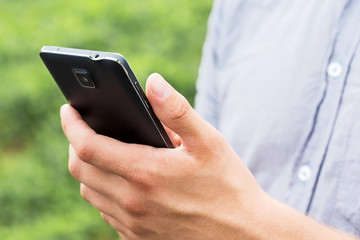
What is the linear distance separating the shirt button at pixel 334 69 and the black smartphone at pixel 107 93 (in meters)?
0.45

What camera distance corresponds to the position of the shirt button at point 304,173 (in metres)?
1.28

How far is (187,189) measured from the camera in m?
1.04

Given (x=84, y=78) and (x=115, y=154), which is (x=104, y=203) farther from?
(x=84, y=78)

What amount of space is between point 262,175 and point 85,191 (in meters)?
0.47

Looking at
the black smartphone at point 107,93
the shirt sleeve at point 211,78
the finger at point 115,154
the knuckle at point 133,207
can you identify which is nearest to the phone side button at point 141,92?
the black smartphone at point 107,93

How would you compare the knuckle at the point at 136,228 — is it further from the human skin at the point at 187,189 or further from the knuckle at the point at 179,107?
the knuckle at the point at 179,107

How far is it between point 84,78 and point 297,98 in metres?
0.55

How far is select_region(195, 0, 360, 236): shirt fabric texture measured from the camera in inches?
47.5

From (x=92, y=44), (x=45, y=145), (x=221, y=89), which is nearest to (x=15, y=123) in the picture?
(x=45, y=145)

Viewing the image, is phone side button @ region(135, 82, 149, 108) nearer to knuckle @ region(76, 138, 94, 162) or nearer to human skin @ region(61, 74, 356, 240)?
human skin @ region(61, 74, 356, 240)

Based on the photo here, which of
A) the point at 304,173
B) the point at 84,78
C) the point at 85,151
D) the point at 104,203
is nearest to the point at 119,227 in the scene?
the point at 104,203

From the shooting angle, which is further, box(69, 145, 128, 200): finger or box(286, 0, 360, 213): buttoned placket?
box(286, 0, 360, 213): buttoned placket

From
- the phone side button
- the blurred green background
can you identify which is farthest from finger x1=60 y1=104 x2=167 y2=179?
the blurred green background

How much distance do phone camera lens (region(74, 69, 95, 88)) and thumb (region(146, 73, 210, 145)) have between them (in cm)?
17
